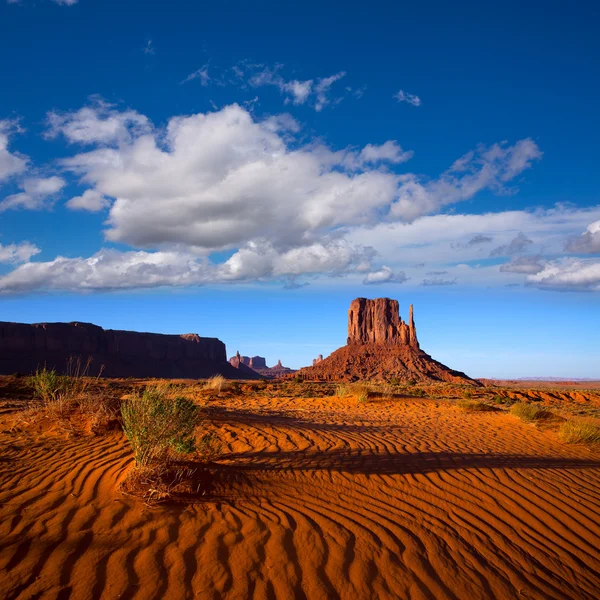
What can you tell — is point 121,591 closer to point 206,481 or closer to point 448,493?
point 206,481

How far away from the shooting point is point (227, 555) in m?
3.82

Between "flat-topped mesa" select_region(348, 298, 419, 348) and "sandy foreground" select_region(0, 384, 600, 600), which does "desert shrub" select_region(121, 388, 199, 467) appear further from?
"flat-topped mesa" select_region(348, 298, 419, 348)

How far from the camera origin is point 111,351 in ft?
310

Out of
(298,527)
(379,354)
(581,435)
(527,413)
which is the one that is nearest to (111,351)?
(379,354)

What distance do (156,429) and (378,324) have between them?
8875 cm

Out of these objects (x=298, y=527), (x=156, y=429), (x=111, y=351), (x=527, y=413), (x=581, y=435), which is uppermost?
(x=111, y=351)

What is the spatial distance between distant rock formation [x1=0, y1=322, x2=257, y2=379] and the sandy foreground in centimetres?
6975

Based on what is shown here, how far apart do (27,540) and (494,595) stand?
4.30m

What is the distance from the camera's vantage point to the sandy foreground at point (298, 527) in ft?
11.6

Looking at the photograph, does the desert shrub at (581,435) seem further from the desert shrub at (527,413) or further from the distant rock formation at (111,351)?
the distant rock formation at (111,351)

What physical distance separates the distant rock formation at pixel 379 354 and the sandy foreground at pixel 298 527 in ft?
180

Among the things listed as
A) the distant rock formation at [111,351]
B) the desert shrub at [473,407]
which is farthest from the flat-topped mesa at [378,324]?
the desert shrub at [473,407]

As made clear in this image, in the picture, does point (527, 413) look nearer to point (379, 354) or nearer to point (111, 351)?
point (379, 354)

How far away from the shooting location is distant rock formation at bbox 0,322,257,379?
78375mm
